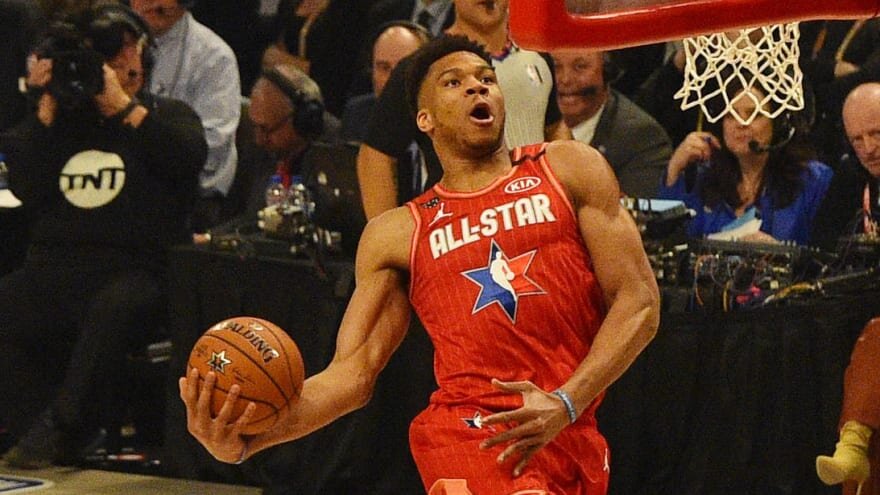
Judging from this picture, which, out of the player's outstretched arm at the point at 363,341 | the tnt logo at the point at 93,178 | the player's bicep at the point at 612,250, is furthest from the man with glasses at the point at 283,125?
the player's bicep at the point at 612,250

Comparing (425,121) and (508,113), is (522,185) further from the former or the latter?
(508,113)

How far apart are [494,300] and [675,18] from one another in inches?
36.2

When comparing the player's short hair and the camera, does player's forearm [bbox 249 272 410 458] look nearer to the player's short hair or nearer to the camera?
the player's short hair

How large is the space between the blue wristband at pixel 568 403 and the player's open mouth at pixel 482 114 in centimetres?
87

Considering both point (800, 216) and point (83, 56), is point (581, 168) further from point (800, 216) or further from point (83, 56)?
point (83, 56)

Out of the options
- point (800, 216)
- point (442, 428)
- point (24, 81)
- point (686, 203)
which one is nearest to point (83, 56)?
point (24, 81)

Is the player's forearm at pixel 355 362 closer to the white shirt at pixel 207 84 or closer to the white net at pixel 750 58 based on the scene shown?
the white net at pixel 750 58

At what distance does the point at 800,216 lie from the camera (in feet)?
24.3

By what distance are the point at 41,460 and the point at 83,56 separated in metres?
1.88

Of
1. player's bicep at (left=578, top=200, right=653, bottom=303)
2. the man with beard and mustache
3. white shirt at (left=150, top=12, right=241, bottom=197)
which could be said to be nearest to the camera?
white shirt at (left=150, top=12, right=241, bottom=197)

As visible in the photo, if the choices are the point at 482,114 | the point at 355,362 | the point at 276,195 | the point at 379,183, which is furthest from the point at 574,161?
the point at 276,195

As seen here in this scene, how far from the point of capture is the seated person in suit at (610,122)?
25.9 ft

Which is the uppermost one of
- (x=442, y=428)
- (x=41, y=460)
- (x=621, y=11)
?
(x=621, y=11)

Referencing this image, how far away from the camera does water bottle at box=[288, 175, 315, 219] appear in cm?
781
